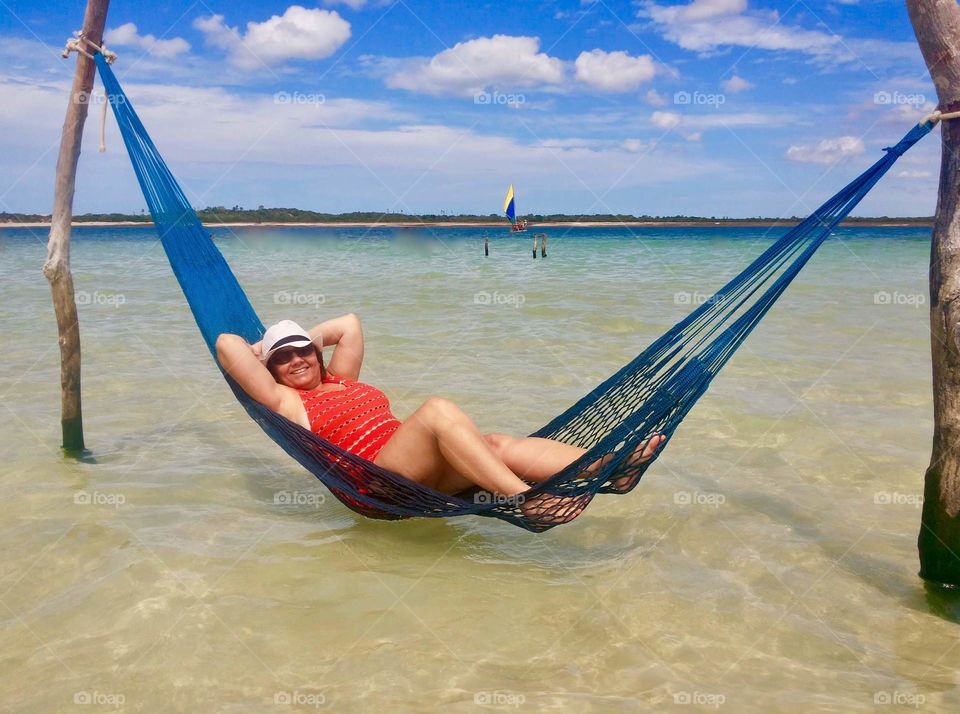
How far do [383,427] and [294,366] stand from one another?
1.28 feet

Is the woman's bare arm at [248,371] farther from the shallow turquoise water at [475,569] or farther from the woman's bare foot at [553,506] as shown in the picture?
the woman's bare foot at [553,506]

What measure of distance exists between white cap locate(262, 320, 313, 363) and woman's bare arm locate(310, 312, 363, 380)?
0.88 feet

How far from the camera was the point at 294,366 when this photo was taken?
9.41ft

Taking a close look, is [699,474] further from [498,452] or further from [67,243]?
[67,243]

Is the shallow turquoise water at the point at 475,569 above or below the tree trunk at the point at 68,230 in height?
below

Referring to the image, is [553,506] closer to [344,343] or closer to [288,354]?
[288,354]

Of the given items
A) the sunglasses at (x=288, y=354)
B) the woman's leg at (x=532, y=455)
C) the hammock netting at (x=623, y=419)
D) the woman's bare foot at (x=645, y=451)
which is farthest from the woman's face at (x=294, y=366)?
the woman's bare foot at (x=645, y=451)

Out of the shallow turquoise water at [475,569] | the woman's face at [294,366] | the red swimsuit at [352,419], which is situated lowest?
the shallow turquoise water at [475,569]

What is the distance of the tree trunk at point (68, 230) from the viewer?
3.27 meters

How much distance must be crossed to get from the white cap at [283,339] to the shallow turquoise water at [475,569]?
0.68 metres

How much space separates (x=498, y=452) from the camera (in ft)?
8.61

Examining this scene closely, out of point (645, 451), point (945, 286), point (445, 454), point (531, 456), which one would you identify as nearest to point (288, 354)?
point (445, 454)

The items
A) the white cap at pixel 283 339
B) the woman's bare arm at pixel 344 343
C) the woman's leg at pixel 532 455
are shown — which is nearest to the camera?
the woman's leg at pixel 532 455

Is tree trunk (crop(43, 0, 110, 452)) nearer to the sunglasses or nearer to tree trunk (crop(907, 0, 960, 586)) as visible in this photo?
the sunglasses
